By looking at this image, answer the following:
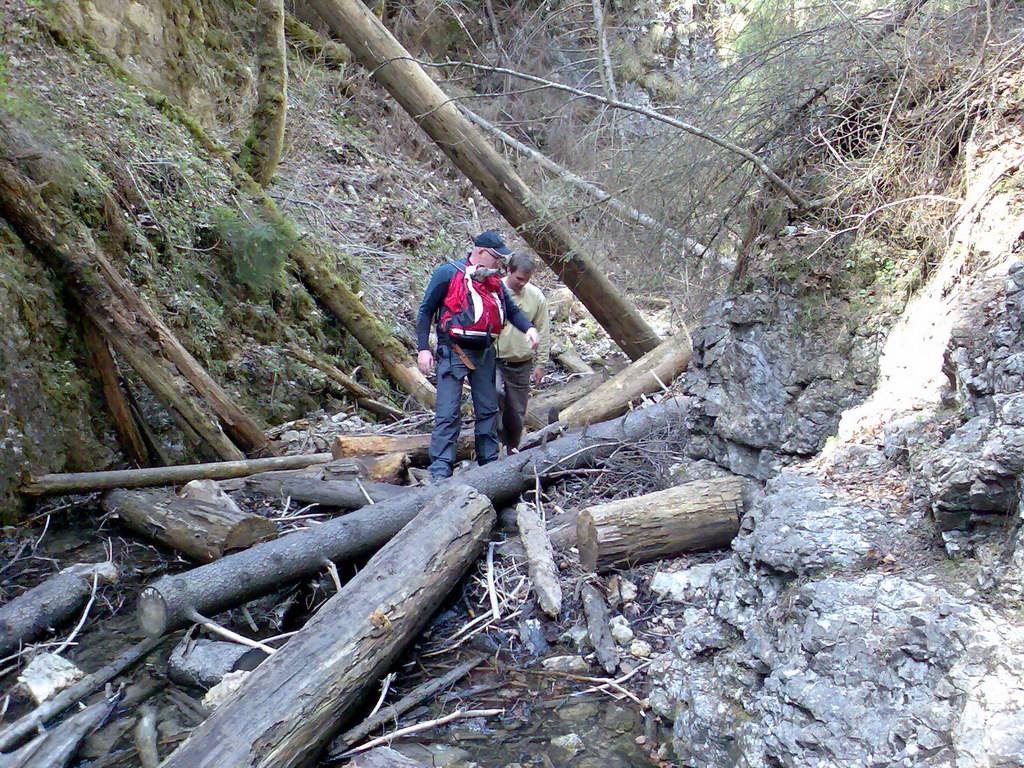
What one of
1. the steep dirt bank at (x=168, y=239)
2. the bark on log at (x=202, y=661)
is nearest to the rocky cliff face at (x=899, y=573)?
the bark on log at (x=202, y=661)

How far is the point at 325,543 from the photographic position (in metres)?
4.71

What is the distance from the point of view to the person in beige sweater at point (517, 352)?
6344 millimetres

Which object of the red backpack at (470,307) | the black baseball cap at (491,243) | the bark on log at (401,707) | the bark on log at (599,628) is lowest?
the bark on log at (599,628)

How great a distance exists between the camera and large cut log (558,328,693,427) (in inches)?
301

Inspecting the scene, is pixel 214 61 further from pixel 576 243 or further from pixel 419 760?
pixel 419 760

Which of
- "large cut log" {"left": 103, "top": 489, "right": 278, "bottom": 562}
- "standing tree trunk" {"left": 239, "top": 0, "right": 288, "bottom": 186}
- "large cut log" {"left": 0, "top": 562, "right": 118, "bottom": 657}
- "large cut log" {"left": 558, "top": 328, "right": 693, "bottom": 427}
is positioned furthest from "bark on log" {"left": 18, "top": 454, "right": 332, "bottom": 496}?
"standing tree trunk" {"left": 239, "top": 0, "right": 288, "bottom": 186}

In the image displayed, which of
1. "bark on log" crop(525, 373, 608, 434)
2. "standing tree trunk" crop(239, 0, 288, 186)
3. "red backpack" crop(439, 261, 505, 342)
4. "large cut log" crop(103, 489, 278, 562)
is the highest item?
"standing tree trunk" crop(239, 0, 288, 186)

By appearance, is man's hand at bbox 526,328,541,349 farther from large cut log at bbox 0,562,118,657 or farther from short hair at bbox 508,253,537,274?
large cut log at bbox 0,562,118,657

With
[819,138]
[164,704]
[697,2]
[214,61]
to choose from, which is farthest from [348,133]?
[164,704]

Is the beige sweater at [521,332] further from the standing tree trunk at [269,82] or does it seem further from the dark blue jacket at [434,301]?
the standing tree trunk at [269,82]

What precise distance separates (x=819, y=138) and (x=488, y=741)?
4098mm

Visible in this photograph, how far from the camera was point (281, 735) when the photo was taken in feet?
10.4

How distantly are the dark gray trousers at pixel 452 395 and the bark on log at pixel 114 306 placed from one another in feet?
5.70

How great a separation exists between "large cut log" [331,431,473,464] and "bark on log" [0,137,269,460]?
853 millimetres
